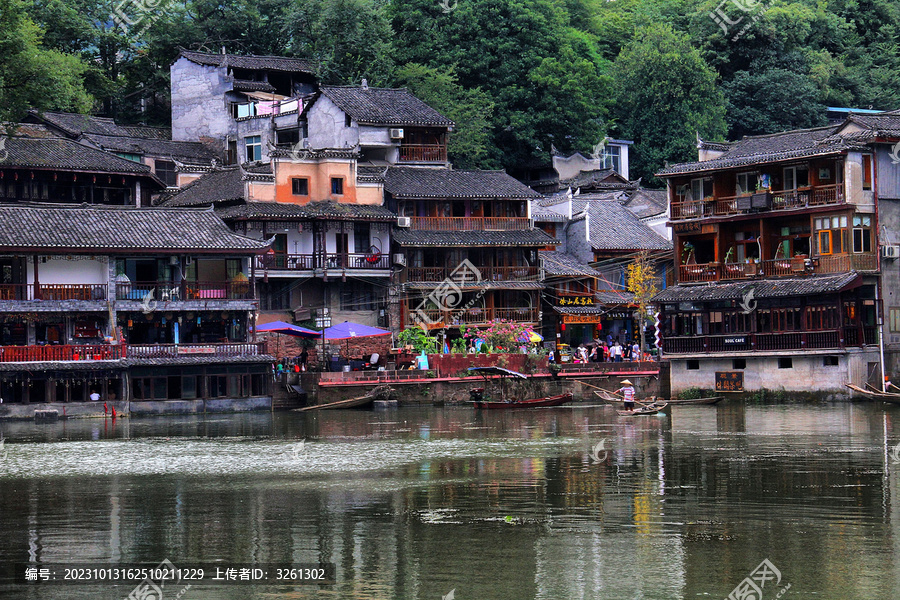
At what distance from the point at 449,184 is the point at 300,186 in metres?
8.42

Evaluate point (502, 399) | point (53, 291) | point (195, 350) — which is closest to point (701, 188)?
point (502, 399)

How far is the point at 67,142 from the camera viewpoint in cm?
6575

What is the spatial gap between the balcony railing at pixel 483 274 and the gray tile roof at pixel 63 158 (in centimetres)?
1474

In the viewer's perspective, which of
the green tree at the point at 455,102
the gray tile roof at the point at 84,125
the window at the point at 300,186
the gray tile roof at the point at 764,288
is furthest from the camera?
the green tree at the point at 455,102

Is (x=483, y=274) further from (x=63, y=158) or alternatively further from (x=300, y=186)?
(x=63, y=158)

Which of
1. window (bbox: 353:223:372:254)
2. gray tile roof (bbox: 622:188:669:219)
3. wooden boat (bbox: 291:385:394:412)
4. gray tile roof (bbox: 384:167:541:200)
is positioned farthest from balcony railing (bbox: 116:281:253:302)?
gray tile roof (bbox: 622:188:669:219)

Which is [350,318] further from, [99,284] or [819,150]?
[819,150]

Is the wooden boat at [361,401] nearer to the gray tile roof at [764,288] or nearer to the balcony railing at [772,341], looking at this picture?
the balcony railing at [772,341]

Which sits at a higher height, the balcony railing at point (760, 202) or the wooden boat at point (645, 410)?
the balcony railing at point (760, 202)

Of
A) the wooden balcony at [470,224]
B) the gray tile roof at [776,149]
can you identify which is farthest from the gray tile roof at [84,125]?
the gray tile roof at [776,149]

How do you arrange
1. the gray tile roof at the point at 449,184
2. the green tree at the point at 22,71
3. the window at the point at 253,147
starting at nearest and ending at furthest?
the green tree at the point at 22,71
the gray tile roof at the point at 449,184
the window at the point at 253,147

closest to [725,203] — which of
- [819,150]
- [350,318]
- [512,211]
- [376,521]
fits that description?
[819,150]

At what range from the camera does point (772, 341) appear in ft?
189

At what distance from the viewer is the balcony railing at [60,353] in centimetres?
5350
